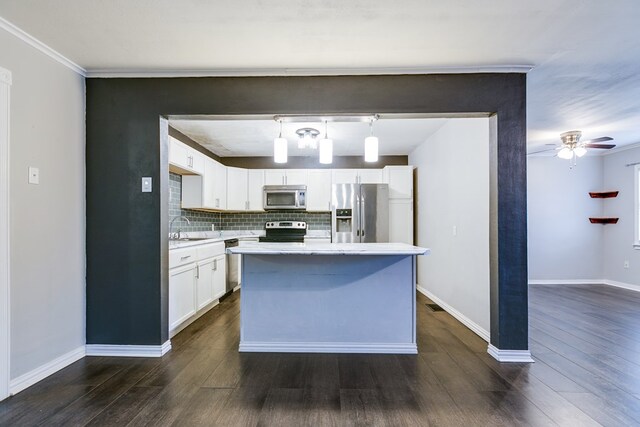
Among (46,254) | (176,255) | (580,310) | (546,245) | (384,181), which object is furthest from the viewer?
(546,245)

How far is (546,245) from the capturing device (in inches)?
228

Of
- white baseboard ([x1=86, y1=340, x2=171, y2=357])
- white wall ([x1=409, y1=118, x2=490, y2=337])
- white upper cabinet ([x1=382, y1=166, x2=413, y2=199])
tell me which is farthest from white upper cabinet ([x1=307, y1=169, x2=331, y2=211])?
white baseboard ([x1=86, y1=340, x2=171, y2=357])

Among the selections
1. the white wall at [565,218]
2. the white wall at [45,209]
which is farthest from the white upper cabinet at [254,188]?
the white wall at [565,218]

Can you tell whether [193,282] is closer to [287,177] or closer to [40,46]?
[40,46]

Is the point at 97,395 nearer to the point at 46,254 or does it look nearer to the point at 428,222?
the point at 46,254

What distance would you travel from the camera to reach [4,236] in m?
2.02

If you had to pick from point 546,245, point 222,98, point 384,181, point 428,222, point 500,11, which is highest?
point 500,11

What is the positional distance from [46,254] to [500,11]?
3.27m

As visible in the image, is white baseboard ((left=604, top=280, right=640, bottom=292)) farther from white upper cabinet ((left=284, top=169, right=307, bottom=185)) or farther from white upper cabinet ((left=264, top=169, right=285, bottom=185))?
white upper cabinet ((left=264, top=169, right=285, bottom=185))

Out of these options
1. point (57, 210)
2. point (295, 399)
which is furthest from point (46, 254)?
point (295, 399)

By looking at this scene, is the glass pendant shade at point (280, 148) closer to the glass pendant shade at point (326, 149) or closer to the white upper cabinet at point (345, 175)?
the glass pendant shade at point (326, 149)

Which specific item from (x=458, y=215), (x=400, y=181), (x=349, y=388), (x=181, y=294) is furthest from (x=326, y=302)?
(x=400, y=181)

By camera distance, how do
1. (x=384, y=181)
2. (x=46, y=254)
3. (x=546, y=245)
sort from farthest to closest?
(x=546, y=245) < (x=384, y=181) < (x=46, y=254)

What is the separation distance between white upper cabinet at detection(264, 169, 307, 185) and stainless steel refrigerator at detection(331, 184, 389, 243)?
2.10 ft
